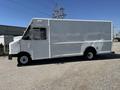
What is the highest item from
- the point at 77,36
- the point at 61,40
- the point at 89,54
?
the point at 77,36

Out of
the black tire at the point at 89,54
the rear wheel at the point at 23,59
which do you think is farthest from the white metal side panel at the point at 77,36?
the rear wheel at the point at 23,59

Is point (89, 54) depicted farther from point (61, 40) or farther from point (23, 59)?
point (23, 59)

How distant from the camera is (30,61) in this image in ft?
42.4

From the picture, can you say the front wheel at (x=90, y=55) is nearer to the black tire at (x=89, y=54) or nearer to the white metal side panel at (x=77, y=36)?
the black tire at (x=89, y=54)

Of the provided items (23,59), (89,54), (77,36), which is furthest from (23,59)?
(89,54)

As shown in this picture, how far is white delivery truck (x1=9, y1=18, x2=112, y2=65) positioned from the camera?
12.5 metres

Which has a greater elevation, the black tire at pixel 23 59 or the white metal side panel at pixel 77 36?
the white metal side panel at pixel 77 36

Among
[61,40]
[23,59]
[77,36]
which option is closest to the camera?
[23,59]

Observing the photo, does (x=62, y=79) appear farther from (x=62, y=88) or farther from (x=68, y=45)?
(x=68, y=45)

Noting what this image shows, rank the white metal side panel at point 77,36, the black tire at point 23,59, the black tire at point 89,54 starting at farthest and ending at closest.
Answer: the black tire at point 89,54 < the white metal side panel at point 77,36 < the black tire at point 23,59

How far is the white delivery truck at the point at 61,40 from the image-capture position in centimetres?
1250

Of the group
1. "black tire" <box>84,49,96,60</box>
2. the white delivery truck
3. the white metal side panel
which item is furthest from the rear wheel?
"black tire" <box>84,49,96,60</box>

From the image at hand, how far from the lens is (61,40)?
13.2 m

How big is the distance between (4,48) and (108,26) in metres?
13.1
